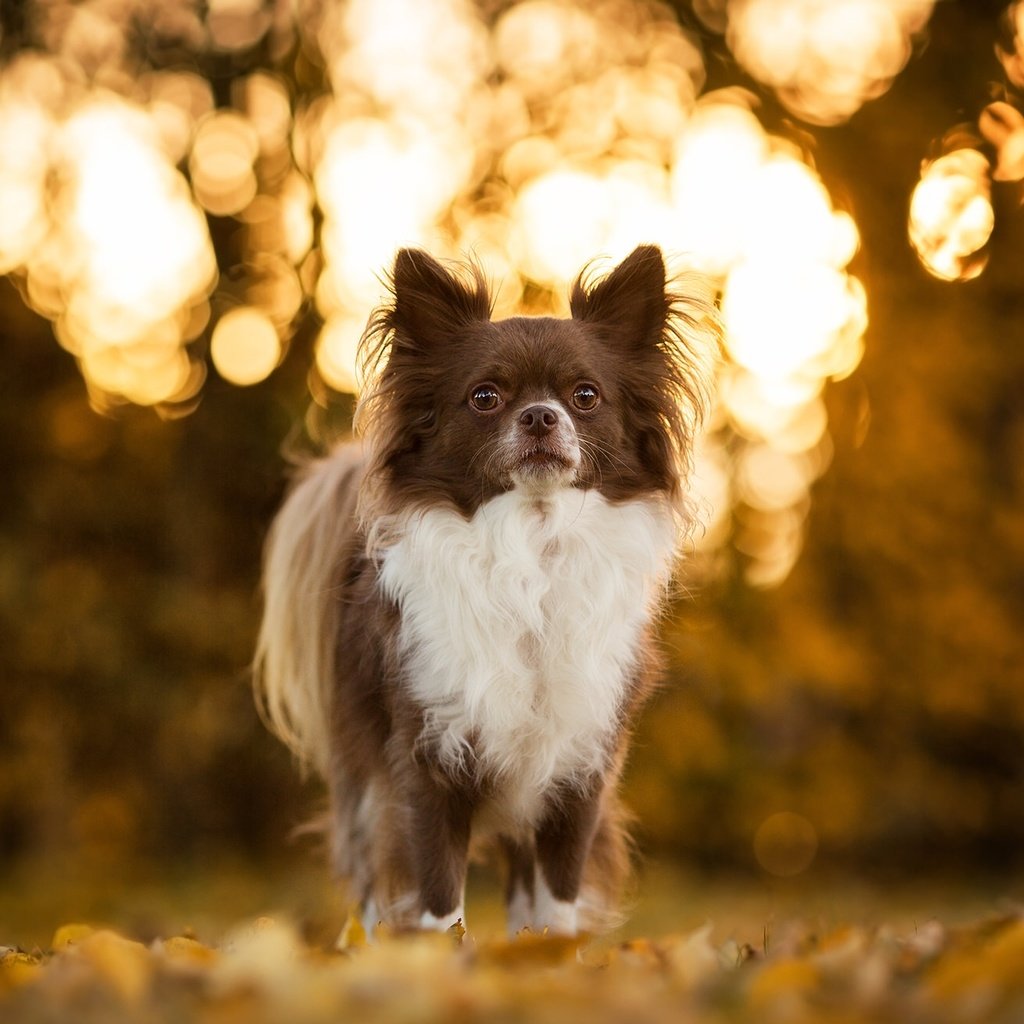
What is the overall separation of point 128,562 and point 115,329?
194cm

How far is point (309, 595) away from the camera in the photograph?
15.0 ft

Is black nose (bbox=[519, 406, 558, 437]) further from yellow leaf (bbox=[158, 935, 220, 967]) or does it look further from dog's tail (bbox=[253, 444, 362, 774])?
yellow leaf (bbox=[158, 935, 220, 967])

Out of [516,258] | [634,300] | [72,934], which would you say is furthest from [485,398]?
[516,258]

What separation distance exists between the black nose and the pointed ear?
58 cm

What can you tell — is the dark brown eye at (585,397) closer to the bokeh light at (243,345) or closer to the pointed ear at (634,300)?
the pointed ear at (634,300)

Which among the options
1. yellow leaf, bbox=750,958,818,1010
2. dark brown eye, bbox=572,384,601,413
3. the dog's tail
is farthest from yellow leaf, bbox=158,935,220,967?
dark brown eye, bbox=572,384,601,413

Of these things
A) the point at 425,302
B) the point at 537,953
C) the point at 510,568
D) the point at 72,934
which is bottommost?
the point at 72,934

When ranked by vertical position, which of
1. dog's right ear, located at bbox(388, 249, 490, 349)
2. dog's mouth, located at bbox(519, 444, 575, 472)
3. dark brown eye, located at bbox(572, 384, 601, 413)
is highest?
dog's right ear, located at bbox(388, 249, 490, 349)

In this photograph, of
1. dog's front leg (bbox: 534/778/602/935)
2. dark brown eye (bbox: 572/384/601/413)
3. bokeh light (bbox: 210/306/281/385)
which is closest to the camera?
dark brown eye (bbox: 572/384/601/413)

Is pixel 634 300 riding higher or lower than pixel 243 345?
higher

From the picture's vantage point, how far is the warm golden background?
9.59 meters

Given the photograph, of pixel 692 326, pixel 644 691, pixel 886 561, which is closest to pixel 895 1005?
pixel 644 691

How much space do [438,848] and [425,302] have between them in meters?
1.66

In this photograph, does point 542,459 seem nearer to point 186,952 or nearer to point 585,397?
point 585,397
